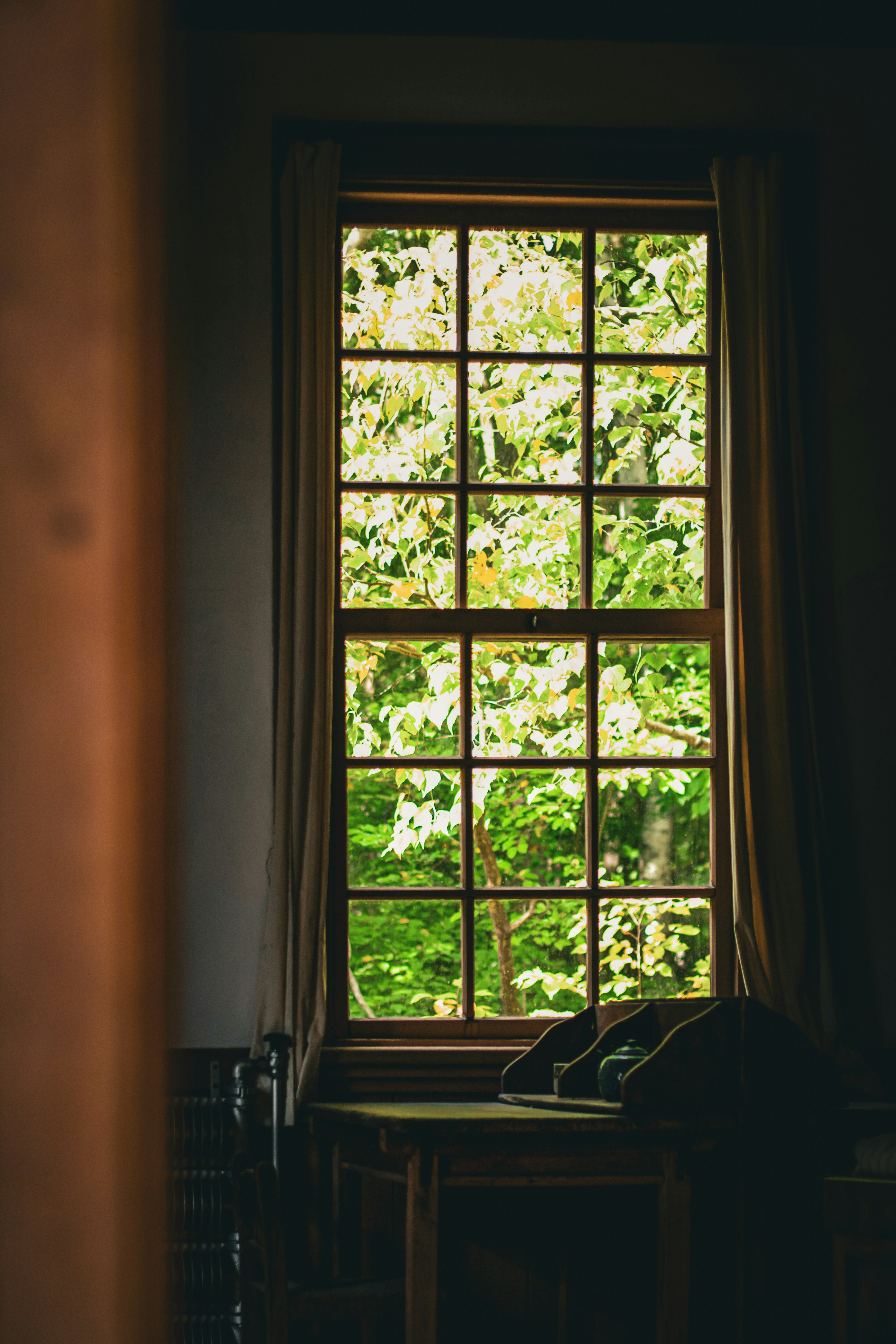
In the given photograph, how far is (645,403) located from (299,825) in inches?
69.0

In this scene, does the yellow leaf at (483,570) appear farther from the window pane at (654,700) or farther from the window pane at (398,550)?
the window pane at (654,700)

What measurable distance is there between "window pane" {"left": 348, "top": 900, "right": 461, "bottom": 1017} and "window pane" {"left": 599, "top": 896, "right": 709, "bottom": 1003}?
47 centimetres

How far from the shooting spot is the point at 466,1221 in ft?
10.9

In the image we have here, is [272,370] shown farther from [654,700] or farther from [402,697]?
[654,700]

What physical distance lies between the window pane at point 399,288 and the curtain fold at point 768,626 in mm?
881

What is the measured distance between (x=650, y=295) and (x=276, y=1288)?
306 centimetres

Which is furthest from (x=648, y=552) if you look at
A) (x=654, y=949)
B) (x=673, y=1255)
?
(x=673, y=1255)

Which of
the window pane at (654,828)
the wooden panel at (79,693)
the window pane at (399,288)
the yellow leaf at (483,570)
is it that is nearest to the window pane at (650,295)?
the window pane at (399,288)

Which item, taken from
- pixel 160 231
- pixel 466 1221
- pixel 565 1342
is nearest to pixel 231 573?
pixel 466 1221

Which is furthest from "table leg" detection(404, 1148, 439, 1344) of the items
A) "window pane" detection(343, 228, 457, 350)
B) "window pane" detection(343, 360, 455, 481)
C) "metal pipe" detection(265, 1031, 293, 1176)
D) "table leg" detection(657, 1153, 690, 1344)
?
"window pane" detection(343, 228, 457, 350)

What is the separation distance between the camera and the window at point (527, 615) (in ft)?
12.0

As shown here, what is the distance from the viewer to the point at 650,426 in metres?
3.86

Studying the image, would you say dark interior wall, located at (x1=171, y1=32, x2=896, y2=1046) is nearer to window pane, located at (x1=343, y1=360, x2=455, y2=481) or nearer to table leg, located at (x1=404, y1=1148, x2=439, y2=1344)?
window pane, located at (x1=343, y1=360, x2=455, y2=481)

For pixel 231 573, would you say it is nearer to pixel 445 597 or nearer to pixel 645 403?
pixel 445 597
